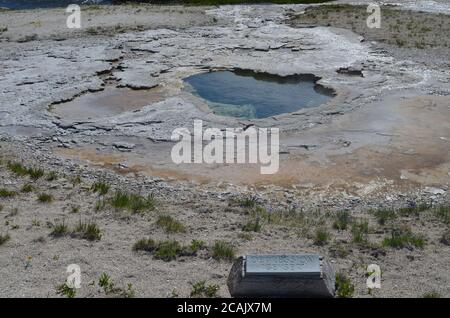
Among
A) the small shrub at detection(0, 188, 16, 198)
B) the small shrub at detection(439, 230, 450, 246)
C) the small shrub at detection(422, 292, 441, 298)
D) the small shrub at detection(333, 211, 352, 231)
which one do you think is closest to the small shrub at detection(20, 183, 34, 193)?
the small shrub at detection(0, 188, 16, 198)

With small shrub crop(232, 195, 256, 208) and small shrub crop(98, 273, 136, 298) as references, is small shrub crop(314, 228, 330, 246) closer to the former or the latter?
small shrub crop(232, 195, 256, 208)

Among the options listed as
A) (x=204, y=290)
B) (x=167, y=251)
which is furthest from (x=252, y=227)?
(x=204, y=290)

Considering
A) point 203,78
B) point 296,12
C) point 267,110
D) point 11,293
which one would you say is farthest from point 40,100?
point 296,12

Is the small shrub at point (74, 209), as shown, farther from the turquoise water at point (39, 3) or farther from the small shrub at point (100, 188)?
the turquoise water at point (39, 3)

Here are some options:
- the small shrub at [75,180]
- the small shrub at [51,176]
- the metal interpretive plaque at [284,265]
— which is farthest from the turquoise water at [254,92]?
the metal interpretive plaque at [284,265]

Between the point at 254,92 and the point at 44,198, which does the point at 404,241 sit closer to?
the point at 44,198
